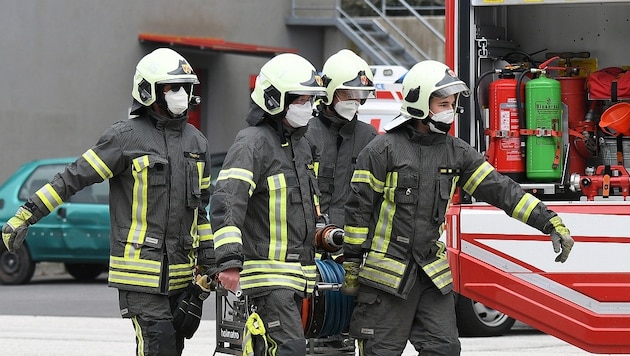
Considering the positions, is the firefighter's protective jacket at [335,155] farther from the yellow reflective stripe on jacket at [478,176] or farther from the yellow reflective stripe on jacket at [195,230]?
the yellow reflective stripe on jacket at [478,176]

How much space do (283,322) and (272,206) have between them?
574 mm

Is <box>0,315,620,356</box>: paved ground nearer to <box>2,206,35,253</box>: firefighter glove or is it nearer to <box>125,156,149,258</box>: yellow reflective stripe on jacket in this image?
<box>125,156,149,258</box>: yellow reflective stripe on jacket

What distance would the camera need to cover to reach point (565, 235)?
23.0 ft

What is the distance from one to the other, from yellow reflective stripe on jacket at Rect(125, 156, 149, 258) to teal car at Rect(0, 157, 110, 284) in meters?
8.35

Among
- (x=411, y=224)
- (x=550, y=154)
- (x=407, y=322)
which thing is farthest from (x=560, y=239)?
(x=550, y=154)

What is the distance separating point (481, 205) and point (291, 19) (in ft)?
57.0

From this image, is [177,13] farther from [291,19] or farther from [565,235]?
[565,235]

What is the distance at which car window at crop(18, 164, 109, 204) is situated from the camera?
1577 centimetres

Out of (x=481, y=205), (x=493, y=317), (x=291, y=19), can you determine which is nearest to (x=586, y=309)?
(x=481, y=205)

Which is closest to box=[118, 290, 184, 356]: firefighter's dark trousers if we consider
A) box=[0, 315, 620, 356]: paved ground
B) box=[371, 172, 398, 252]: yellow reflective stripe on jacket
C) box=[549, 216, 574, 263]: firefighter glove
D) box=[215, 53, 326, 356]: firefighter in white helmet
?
box=[215, 53, 326, 356]: firefighter in white helmet

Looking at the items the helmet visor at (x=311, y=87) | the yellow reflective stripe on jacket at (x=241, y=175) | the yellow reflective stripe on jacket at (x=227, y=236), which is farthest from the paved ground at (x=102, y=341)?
the yellow reflective stripe on jacket at (x=227, y=236)

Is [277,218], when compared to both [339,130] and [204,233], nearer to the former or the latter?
[204,233]

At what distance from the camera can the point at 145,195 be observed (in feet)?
23.8

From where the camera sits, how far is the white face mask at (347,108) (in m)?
8.15
